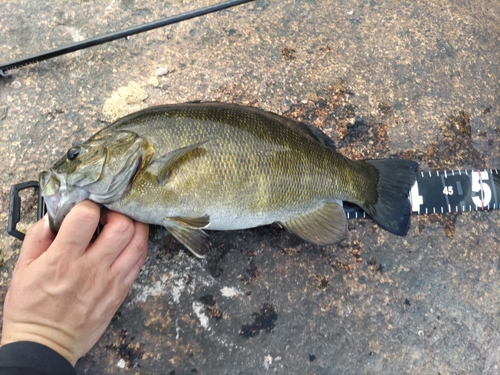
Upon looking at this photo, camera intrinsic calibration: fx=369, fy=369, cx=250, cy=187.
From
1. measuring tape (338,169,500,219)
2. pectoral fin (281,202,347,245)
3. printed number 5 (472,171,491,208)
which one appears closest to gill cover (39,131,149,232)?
pectoral fin (281,202,347,245)

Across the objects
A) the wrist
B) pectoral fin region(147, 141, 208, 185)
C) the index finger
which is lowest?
the wrist

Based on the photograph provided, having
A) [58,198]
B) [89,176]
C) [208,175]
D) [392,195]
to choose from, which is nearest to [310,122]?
[392,195]

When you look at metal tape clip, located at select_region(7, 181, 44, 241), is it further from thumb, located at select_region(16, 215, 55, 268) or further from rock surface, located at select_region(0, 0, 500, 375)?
thumb, located at select_region(16, 215, 55, 268)

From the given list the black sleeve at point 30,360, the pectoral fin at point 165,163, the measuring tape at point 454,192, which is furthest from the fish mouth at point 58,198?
the measuring tape at point 454,192

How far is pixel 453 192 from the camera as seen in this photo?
2.49 m

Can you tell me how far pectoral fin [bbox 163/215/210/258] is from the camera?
1863 millimetres

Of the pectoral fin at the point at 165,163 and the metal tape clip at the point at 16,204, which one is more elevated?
the pectoral fin at the point at 165,163

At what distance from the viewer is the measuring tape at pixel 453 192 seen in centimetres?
244

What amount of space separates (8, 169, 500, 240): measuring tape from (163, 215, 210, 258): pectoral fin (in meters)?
0.98

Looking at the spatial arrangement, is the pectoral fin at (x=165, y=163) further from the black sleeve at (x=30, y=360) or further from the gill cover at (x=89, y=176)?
the black sleeve at (x=30, y=360)

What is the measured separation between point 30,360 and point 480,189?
2777mm

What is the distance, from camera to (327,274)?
7.45 ft

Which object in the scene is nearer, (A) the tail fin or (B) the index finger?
(B) the index finger

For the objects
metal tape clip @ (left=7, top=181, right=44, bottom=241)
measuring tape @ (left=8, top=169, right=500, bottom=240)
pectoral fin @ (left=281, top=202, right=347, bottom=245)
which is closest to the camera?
metal tape clip @ (left=7, top=181, right=44, bottom=241)
